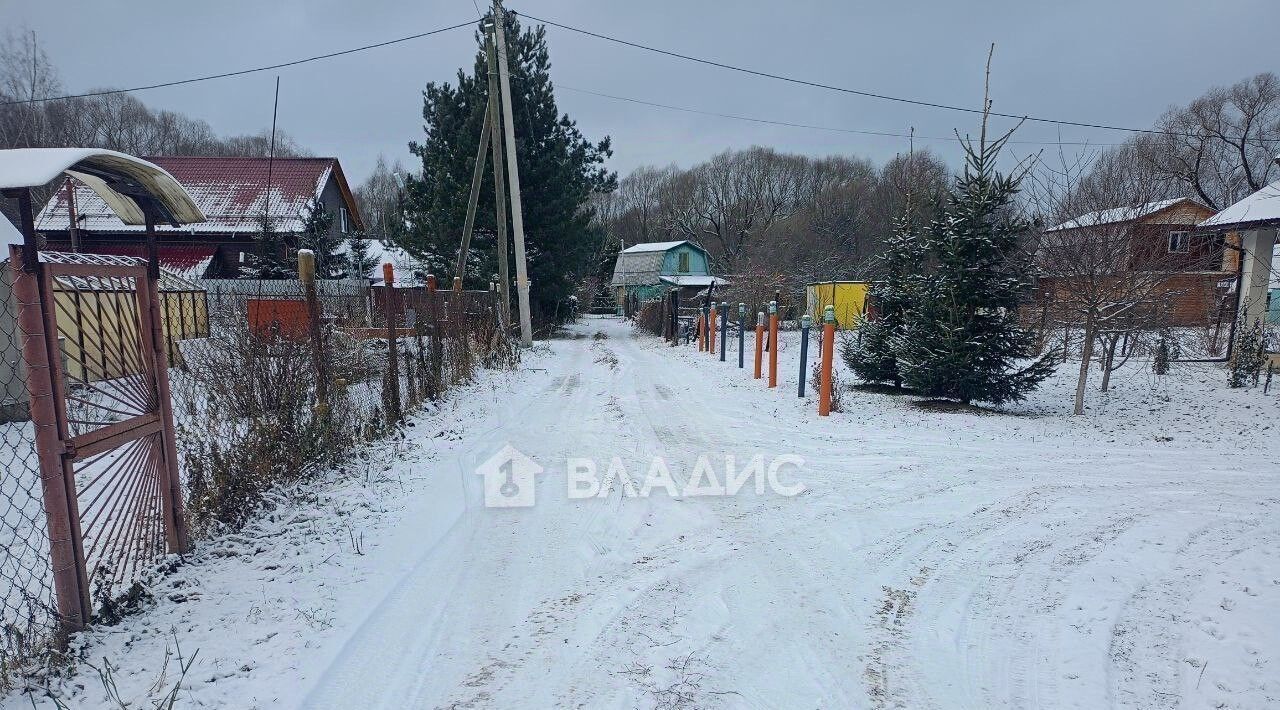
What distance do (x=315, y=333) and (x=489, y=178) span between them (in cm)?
1692

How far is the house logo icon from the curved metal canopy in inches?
105

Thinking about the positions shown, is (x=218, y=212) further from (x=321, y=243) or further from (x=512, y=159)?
(x=512, y=159)

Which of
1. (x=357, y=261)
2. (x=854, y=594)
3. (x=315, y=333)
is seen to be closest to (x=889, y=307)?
(x=854, y=594)

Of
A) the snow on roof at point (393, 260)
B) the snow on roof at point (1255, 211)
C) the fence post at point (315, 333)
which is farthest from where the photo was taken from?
the snow on roof at point (393, 260)

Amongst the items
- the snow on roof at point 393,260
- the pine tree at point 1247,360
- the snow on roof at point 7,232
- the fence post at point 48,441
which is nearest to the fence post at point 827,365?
the fence post at point 48,441

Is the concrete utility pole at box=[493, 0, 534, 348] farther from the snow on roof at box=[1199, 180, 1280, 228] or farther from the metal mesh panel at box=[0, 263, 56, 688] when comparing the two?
the snow on roof at box=[1199, 180, 1280, 228]

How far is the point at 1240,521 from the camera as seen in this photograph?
13.6 ft

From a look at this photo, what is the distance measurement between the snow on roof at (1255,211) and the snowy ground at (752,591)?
8.33 metres

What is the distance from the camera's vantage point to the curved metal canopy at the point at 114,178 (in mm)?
2361

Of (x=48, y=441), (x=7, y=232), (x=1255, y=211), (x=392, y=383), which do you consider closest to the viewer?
(x=48, y=441)

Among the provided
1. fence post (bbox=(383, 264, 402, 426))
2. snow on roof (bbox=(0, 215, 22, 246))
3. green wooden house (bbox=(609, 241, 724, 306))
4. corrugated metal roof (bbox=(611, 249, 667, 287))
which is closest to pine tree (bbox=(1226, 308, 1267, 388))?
fence post (bbox=(383, 264, 402, 426))

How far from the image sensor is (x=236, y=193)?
25828mm
